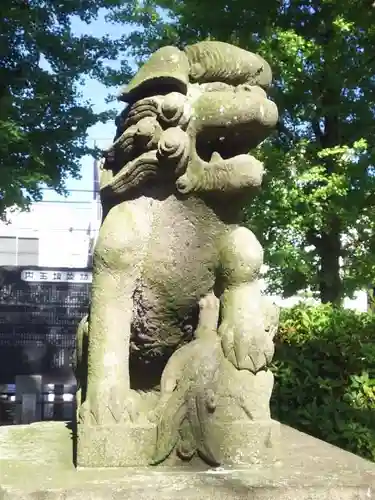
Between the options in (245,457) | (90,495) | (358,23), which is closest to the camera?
(90,495)

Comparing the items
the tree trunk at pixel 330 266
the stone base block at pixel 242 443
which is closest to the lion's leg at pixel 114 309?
the stone base block at pixel 242 443

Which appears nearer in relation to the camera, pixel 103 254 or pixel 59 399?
pixel 103 254

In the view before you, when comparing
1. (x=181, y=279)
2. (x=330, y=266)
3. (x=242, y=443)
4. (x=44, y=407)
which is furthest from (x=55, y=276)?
(x=242, y=443)

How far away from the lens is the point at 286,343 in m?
5.46

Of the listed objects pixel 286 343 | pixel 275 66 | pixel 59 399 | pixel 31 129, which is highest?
pixel 275 66

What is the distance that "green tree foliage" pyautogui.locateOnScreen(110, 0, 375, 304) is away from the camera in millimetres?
7773

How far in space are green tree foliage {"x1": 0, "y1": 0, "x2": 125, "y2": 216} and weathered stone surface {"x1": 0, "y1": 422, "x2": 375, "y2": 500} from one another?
6299 mm

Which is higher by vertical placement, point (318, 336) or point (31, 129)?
point (31, 129)

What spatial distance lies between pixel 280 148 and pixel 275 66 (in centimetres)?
138

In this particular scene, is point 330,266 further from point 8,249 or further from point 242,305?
point 8,249

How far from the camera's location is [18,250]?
2128 cm

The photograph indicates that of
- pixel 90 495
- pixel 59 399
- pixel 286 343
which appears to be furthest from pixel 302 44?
pixel 90 495

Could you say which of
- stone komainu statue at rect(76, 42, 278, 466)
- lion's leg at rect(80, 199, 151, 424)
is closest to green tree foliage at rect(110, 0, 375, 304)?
stone komainu statue at rect(76, 42, 278, 466)

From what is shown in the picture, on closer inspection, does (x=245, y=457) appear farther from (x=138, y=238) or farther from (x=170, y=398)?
(x=138, y=238)
